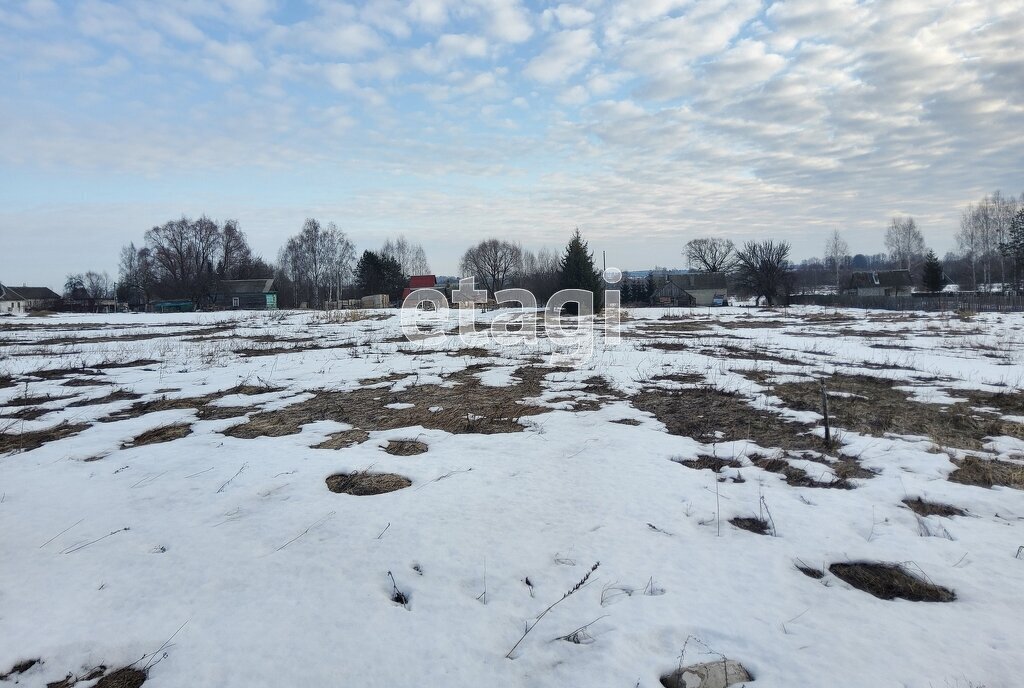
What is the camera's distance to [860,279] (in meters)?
69.9

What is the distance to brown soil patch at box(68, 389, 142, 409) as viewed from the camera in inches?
285

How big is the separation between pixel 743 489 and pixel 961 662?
1965 millimetres

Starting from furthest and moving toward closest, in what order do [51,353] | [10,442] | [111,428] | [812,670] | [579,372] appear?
[51,353]
[579,372]
[111,428]
[10,442]
[812,670]

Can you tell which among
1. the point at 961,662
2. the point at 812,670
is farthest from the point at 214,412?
the point at 961,662

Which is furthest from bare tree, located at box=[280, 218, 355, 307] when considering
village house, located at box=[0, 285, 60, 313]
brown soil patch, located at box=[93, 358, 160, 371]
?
brown soil patch, located at box=[93, 358, 160, 371]

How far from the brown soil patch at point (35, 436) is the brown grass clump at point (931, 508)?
792 centimetres

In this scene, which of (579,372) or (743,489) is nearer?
(743,489)

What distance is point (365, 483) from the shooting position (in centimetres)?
431

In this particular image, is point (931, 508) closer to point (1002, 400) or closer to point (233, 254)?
point (1002, 400)

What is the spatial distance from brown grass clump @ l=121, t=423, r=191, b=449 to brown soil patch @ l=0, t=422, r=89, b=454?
31.5 inches

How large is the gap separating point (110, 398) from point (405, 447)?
210 inches

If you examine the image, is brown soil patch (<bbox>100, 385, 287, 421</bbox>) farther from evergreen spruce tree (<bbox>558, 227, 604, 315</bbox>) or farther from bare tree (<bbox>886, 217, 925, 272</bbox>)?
bare tree (<bbox>886, 217, 925, 272</bbox>)

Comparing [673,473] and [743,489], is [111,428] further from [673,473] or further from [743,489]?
[743,489]

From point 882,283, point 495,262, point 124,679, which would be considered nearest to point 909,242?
point 882,283
